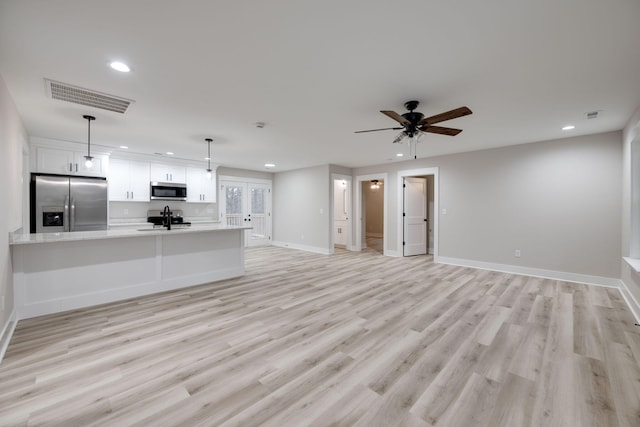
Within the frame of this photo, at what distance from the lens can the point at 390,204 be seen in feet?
23.9

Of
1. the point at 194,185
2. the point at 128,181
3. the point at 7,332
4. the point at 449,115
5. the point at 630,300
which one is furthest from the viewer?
the point at 194,185

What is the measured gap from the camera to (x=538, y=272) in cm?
499

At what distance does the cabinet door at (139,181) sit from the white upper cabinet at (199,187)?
929mm

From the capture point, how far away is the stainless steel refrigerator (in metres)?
4.63

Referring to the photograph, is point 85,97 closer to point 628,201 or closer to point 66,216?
point 66,216

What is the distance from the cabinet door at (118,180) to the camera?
580 centimetres

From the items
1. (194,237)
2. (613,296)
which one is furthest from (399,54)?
(613,296)

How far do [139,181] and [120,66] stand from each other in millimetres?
4520

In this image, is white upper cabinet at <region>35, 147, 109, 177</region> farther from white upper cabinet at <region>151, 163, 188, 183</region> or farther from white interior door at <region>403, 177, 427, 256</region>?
white interior door at <region>403, 177, 427, 256</region>

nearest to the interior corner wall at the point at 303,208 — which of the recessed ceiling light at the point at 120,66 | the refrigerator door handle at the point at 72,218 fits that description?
the refrigerator door handle at the point at 72,218

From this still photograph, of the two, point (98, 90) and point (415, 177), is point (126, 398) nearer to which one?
point (98, 90)

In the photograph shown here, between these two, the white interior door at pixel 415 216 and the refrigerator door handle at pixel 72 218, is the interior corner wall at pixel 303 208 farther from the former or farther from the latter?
the refrigerator door handle at pixel 72 218

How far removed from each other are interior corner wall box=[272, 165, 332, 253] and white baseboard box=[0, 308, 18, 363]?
568cm

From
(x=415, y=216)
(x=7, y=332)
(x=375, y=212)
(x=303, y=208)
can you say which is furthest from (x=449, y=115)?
(x=375, y=212)
